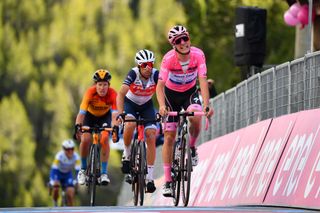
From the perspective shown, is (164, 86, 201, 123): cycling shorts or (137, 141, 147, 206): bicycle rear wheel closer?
(164, 86, 201, 123): cycling shorts

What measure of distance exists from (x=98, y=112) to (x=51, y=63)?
8362 cm

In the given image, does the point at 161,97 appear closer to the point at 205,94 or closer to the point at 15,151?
the point at 205,94

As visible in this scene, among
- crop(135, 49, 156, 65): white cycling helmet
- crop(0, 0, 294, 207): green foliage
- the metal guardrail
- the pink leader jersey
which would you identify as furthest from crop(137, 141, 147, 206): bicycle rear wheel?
crop(0, 0, 294, 207): green foliage

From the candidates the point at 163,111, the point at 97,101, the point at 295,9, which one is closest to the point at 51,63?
the point at 295,9

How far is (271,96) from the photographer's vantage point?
22031mm

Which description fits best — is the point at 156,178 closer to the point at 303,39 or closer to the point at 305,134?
the point at 303,39

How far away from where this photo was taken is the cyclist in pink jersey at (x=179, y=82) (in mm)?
19219

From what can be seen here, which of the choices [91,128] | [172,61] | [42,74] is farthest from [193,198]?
[42,74]

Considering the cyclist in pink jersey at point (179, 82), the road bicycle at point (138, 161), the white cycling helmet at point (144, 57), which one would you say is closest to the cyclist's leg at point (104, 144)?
the road bicycle at point (138, 161)

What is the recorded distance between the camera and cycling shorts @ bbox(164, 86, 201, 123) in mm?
19516

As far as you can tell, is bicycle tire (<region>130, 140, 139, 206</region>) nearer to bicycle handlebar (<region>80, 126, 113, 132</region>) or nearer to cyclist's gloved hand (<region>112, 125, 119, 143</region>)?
cyclist's gloved hand (<region>112, 125, 119, 143</region>)

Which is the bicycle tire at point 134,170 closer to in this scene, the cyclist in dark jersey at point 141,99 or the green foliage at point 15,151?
the cyclist in dark jersey at point 141,99

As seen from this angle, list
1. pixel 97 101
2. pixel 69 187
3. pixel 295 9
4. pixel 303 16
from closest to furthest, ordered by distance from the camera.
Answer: pixel 97 101
pixel 303 16
pixel 295 9
pixel 69 187

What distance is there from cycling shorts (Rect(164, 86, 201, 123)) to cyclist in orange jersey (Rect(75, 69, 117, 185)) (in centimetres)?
259
